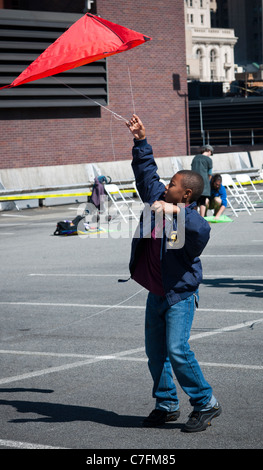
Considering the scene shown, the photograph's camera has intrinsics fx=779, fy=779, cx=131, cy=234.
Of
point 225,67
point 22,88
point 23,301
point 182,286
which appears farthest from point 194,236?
point 225,67

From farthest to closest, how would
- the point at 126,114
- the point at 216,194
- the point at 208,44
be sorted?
the point at 208,44
the point at 126,114
the point at 216,194

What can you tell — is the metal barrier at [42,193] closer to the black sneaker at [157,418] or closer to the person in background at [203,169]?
the person in background at [203,169]

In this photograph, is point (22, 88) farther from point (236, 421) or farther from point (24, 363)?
point (236, 421)

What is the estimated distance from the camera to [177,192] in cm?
507

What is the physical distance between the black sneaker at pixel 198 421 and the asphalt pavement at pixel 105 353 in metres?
0.05

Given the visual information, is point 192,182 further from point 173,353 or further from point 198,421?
point 198,421

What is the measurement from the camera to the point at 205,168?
18.1 meters

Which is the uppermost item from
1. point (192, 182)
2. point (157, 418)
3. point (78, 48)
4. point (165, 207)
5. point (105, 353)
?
point (78, 48)

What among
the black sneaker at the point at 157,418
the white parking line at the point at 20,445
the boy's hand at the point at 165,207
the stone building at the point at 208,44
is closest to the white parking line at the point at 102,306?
the black sneaker at the point at 157,418

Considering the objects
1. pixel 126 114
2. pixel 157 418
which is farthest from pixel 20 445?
pixel 126 114

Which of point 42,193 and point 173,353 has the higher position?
point 173,353

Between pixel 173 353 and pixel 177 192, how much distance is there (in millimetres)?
1047

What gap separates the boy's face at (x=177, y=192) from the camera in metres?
5.06

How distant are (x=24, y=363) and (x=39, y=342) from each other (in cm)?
78
